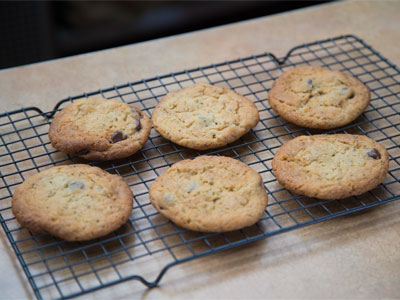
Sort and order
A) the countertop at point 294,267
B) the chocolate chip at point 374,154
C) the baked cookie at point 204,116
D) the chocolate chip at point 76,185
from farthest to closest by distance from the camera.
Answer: the baked cookie at point 204,116 → the chocolate chip at point 374,154 → the chocolate chip at point 76,185 → the countertop at point 294,267

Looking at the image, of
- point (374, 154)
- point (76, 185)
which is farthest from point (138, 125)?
point (374, 154)

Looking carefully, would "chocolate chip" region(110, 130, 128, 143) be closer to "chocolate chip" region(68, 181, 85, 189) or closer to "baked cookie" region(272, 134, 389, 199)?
"chocolate chip" region(68, 181, 85, 189)

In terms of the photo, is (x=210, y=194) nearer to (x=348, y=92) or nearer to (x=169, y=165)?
(x=169, y=165)

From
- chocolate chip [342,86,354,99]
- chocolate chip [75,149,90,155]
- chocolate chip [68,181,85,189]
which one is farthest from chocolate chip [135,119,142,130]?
chocolate chip [342,86,354,99]

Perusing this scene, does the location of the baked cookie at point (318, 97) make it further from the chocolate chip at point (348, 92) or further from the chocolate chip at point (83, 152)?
the chocolate chip at point (83, 152)

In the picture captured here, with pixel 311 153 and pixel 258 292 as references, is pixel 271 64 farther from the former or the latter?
pixel 258 292

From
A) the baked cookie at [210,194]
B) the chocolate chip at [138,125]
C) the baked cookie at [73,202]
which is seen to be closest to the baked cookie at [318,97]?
the baked cookie at [210,194]

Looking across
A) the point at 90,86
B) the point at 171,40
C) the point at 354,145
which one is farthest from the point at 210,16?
the point at 354,145
